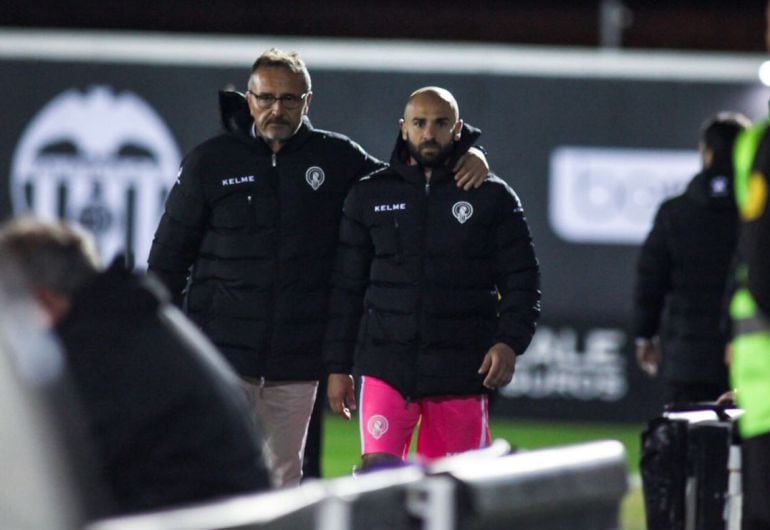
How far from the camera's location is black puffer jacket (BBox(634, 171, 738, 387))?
9672 mm

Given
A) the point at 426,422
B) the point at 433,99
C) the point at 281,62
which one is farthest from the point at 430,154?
the point at 426,422

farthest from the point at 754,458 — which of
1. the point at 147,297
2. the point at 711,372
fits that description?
the point at 711,372

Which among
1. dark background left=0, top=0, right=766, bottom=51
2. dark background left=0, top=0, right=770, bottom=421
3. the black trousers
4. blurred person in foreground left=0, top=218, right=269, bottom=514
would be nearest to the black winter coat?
blurred person in foreground left=0, top=218, right=269, bottom=514

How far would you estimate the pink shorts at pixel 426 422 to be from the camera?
7559 millimetres

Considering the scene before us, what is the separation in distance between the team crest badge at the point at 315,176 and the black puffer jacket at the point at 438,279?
23 cm

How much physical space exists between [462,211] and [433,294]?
346 millimetres

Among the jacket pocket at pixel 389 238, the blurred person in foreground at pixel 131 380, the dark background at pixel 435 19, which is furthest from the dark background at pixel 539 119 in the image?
the blurred person in foreground at pixel 131 380

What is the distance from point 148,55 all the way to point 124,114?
20.9 inches

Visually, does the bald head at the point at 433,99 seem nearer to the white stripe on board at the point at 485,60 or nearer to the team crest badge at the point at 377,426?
the team crest badge at the point at 377,426

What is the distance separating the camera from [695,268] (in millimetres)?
9750

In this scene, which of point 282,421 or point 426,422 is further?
point 282,421

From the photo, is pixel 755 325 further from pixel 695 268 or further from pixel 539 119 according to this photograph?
pixel 539 119

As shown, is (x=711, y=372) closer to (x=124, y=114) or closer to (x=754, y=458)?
(x=754, y=458)

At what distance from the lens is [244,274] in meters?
7.76
